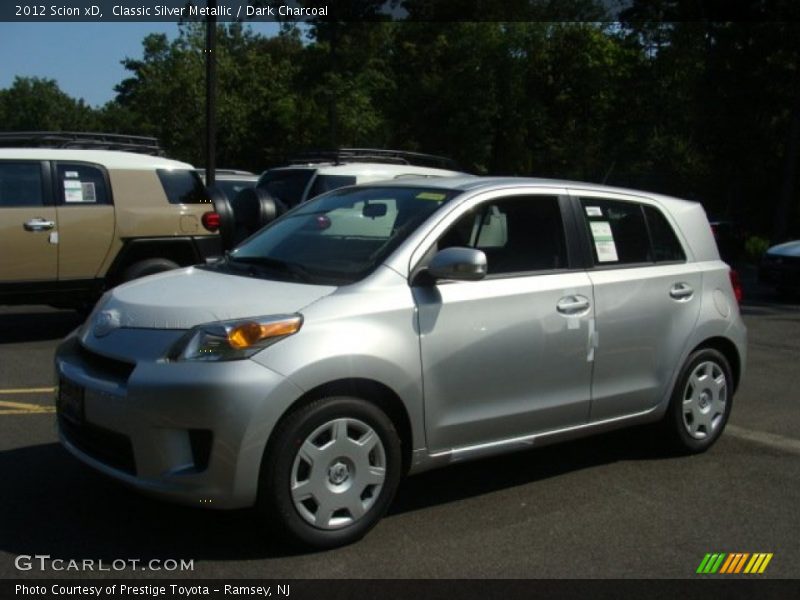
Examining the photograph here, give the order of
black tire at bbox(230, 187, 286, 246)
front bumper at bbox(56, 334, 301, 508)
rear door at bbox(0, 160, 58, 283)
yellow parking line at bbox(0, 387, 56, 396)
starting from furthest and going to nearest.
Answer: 1. black tire at bbox(230, 187, 286, 246)
2. rear door at bbox(0, 160, 58, 283)
3. yellow parking line at bbox(0, 387, 56, 396)
4. front bumper at bbox(56, 334, 301, 508)

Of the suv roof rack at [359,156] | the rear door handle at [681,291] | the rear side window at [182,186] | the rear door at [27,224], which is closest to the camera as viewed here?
the rear door handle at [681,291]

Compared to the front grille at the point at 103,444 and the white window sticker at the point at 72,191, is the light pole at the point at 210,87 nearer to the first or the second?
the white window sticker at the point at 72,191

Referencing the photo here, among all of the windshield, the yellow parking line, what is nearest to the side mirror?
the windshield

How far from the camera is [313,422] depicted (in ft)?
13.6

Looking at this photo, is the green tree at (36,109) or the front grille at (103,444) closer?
the front grille at (103,444)

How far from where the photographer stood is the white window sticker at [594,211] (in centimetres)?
548

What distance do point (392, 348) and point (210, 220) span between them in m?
6.43

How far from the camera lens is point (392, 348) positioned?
14.4 ft

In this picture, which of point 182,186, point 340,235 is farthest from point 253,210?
point 340,235

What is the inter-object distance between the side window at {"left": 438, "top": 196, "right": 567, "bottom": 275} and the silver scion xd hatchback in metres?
0.01

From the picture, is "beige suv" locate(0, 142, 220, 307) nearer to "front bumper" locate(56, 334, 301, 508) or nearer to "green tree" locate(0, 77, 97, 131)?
"front bumper" locate(56, 334, 301, 508)

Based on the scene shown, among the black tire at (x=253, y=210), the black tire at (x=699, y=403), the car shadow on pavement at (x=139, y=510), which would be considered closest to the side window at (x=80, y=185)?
the black tire at (x=253, y=210)

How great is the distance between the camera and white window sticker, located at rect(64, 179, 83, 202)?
9.49 m

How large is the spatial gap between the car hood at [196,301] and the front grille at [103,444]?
459 millimetres
